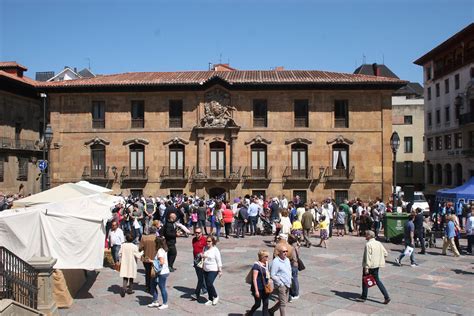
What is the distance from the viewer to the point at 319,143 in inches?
1118

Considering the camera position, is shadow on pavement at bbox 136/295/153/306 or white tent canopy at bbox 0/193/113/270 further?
shadow on pavement at bbox 136/295/153/306

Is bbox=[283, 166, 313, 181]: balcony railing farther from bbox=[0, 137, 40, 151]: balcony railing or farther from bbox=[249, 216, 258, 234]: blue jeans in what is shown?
bbox=[0, 137, 40, 151]: balcony railing

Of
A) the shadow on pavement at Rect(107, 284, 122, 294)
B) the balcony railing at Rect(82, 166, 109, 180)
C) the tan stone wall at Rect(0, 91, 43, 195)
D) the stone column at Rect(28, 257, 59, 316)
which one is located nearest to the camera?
the stone column at Rect(28, 257, 59, 316)

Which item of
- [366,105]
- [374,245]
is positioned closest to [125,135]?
[366,105]

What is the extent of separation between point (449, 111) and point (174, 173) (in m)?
28.7

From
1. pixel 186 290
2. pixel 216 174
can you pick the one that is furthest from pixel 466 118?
pixel 186 290

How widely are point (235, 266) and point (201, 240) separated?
3.35 m

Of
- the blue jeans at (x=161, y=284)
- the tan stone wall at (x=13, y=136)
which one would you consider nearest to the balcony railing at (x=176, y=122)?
the tan stone wall at (x=13, y=136)

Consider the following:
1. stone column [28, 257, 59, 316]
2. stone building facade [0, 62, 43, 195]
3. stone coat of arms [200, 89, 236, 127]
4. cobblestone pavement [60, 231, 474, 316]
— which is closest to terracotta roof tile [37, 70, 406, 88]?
stone coat of arms [200, 89, 236, 127]

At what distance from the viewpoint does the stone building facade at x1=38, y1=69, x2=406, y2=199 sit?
92.6 ft

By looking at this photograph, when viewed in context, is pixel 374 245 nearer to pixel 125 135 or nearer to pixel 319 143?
pixel 319 143

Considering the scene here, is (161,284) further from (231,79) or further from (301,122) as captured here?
(231,79)

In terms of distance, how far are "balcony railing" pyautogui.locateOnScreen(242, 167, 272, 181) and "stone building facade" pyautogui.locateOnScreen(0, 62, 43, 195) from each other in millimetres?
19148

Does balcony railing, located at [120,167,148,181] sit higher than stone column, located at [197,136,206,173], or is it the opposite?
stone column, located at [197,136,206,173]
